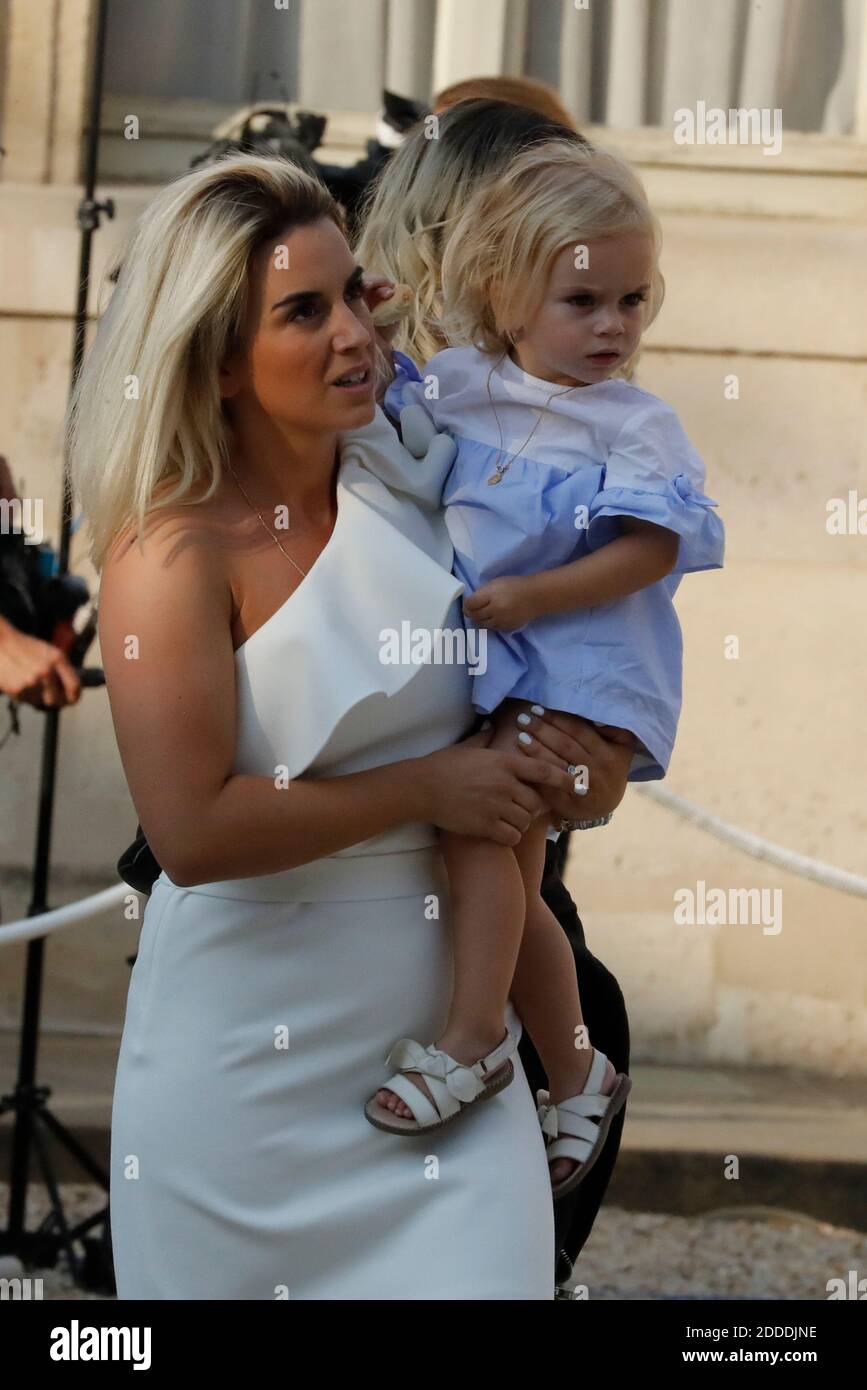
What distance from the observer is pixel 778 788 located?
19.4 feet

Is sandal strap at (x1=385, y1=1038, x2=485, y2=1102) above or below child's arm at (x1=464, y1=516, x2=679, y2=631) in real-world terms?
below

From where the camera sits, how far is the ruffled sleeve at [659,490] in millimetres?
1986

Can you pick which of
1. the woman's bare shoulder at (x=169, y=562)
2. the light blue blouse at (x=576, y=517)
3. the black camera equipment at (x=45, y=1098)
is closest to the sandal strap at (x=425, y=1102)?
the light blue blouse at (x=576, y=517)

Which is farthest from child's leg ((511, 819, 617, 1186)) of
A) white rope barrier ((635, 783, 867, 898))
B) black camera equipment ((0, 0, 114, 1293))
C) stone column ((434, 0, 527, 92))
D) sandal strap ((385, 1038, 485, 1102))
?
stone column ((434, 0, 527, 92))

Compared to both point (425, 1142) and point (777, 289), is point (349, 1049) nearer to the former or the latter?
point (425, 1142)

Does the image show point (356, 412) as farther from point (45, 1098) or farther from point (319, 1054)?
point (45, 1098)

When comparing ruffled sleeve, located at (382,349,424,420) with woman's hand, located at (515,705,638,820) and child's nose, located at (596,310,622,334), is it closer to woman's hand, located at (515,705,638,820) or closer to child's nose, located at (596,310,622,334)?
child's nose, located at (596,310,622,334)

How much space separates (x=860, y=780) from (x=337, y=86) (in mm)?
2921

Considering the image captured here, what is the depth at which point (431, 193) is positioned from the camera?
2342mm

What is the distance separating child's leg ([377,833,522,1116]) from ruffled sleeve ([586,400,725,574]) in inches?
14.9

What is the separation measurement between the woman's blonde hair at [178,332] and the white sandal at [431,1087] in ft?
2.02

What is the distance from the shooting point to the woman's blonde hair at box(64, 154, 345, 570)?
6.08ft

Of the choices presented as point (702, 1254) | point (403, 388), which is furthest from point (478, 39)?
point (403, 388)
